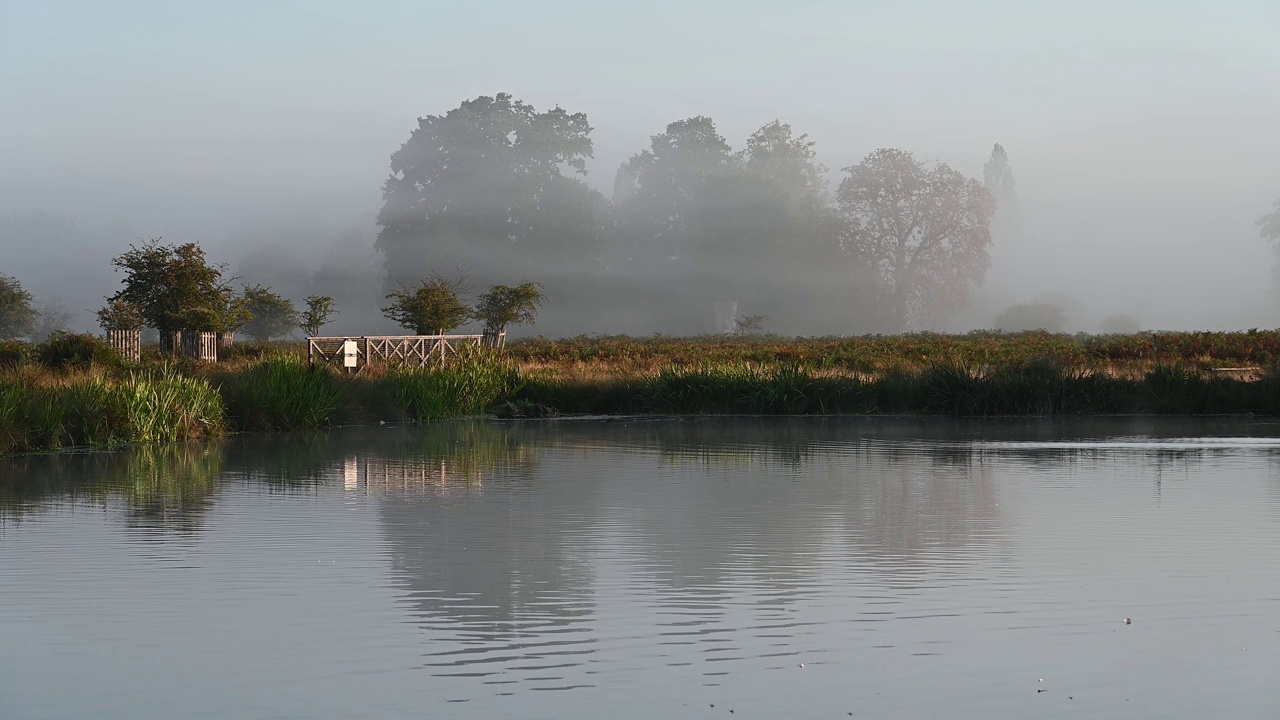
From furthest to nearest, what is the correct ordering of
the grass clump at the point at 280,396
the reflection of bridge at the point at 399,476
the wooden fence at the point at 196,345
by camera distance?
the wooden fence at the point at 196,345 < the grass clump at the point at 280,396 < the reflection of bridge at the point at 399,476

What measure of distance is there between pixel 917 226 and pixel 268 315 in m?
34.6

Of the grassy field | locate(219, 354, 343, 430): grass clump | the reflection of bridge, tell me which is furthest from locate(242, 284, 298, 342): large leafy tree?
the reflection of bridge

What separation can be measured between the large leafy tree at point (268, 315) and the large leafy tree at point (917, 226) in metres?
29.9

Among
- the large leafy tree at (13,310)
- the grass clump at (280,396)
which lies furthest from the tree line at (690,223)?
the grass clump at (280,396)

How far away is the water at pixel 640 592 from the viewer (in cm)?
565

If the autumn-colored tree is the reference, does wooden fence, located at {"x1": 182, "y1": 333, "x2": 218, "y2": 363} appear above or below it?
below

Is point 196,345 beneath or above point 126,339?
beneath

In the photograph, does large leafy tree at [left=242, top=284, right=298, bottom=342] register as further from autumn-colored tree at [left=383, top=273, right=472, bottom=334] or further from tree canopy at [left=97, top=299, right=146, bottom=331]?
autumn-colored tree at [left=383, top=273, right=472, bottom=334]

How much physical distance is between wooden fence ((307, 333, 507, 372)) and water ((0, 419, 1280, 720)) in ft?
→ 46.0

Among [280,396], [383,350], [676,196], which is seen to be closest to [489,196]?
[676,196]

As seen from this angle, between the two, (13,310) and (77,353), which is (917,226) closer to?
(13,310)

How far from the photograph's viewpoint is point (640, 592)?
7805 millimetres

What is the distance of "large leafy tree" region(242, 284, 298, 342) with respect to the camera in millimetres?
68250

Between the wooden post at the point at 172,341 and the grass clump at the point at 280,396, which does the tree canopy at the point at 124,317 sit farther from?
the grass clump at the point at 280,396
